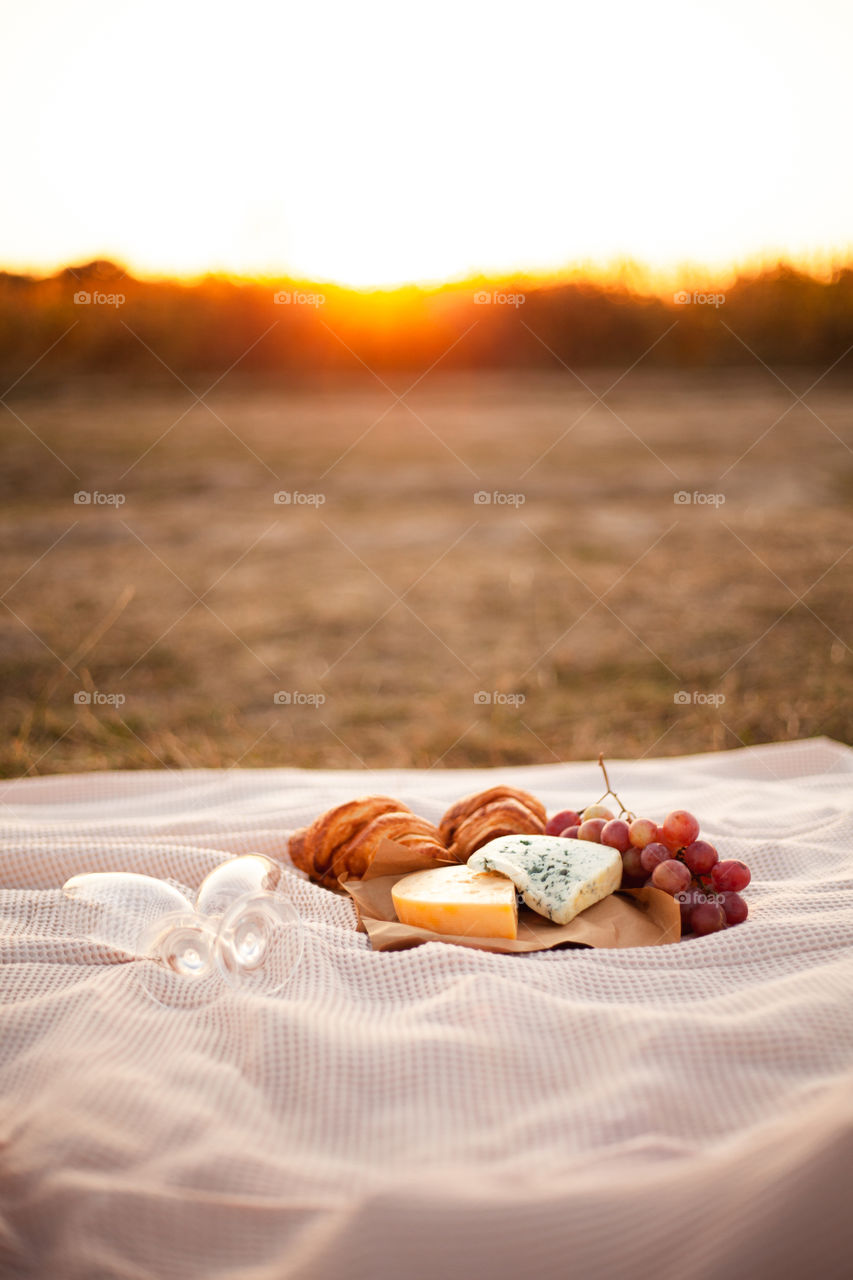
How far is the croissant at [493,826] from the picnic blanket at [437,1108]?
24cm

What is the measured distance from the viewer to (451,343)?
321 inches

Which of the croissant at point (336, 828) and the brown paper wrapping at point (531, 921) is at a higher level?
the croissant at point (336, 828)

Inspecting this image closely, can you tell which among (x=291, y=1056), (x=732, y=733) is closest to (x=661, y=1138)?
(x=291, y=1056)

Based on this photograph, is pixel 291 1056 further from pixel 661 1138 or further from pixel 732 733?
pixel 732 733

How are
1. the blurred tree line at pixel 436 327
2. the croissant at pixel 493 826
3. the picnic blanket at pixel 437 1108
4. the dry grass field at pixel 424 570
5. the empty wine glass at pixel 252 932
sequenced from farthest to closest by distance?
the blurred tree line at pixel 436 327 → the dry grass field at pixel 424 570 → the croissant at pixel 493 826 → the empty wine glass at pixel 252 932 → the picnic blanket at pixel 437 1108

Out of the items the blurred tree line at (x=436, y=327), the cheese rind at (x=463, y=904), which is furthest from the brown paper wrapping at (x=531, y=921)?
the blurred tree line at (x=436, y=327)

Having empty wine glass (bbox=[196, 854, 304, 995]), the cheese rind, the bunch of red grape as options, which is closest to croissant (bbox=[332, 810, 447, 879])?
the cheese rind

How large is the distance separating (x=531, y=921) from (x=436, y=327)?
23.1ft

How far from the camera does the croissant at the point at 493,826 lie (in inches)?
70.1

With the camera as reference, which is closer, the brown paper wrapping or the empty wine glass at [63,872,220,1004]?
the empty wine glass at [63,872,220,1004]

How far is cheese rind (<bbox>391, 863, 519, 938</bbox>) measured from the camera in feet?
5.06

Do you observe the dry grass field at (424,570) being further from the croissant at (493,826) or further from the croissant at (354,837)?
the croissant at (493,826)

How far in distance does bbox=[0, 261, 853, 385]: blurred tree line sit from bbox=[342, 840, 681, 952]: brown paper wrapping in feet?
21.0

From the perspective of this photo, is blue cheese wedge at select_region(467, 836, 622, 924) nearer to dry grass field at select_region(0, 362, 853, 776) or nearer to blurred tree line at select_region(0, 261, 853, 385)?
dry grass field at select_region(0, 362, 853, 776)
